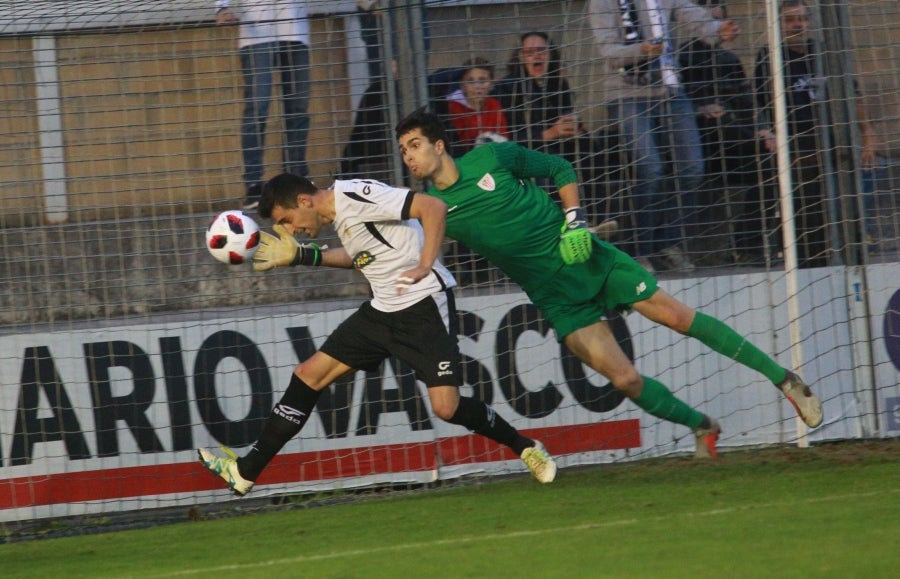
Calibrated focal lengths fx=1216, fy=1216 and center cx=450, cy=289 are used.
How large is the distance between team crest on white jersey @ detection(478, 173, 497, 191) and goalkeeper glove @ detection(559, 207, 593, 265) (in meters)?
0.50

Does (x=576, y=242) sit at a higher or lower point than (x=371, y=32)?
lower

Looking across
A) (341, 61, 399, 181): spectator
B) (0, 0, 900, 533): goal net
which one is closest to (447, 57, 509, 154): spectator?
(0, 0, 900, 533): goal net

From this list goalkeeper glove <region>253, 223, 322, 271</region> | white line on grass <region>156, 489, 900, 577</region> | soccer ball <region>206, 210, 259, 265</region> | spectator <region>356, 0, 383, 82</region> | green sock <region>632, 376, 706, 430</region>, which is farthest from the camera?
spectator <region>356, 0, 383, 82</region>

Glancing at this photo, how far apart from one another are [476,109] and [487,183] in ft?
4.50

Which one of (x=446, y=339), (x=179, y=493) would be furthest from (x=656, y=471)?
(x=179, y=493)

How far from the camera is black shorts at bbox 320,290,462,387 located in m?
6.56

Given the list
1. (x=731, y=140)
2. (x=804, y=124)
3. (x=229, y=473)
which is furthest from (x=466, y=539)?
(x=804, y=124)

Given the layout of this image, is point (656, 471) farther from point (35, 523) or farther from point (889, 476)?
point (35, 523)

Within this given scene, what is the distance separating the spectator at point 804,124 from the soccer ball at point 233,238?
3665 millimetres

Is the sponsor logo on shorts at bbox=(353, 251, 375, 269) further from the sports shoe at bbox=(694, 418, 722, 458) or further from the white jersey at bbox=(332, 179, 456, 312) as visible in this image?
the sports shoe at bbox=(694, 418, 722, 458)

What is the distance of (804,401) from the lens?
6.84m

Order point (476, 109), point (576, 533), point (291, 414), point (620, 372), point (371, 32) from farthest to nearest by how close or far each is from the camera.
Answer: point (476, 109), point (371, 32), point (620, 372), point (291, 414), point (576, 533)

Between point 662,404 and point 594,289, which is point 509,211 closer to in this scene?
point 594,289

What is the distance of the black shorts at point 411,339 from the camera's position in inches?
258
